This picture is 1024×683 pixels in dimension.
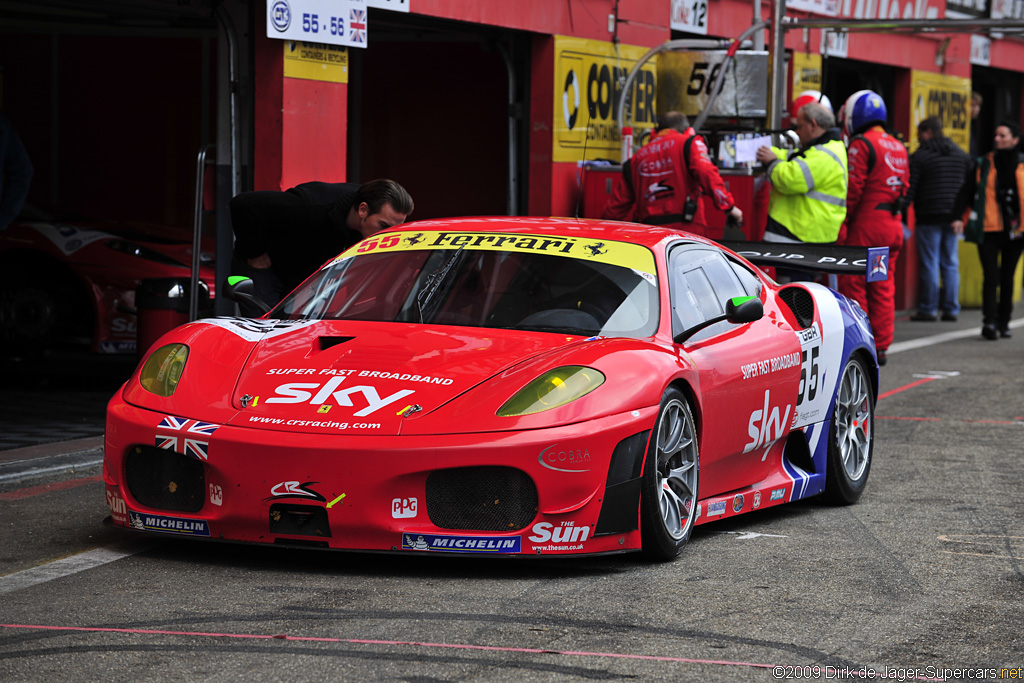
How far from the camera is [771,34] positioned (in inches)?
521

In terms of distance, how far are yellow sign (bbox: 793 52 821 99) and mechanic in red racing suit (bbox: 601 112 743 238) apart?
17.6 feet

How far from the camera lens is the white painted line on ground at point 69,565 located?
4.95 m

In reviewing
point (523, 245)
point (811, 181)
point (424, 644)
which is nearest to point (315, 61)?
point (811, 181)

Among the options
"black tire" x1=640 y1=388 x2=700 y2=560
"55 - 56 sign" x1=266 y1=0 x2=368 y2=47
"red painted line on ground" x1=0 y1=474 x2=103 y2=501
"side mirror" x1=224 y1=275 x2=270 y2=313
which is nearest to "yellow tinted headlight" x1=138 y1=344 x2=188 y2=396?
"side mirror" x1=224 y1=275 x2=270 y2=313

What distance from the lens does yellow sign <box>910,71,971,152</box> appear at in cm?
1942

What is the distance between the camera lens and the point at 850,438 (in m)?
6.88

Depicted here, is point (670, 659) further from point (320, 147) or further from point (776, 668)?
point (320, 147)

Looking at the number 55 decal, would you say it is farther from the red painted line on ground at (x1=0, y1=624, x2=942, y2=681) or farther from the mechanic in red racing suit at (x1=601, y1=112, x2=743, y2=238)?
the mechanic in red racing suit at (x1=601, y1=112, x2=743, y2=238)

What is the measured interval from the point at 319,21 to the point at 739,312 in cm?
522

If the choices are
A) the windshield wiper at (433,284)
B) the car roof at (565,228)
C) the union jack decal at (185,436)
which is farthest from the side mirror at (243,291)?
the union jack decal at (185,436)

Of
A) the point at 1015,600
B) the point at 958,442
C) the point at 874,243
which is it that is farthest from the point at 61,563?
the point at 874,243

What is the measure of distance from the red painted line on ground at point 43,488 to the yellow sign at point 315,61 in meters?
3.92

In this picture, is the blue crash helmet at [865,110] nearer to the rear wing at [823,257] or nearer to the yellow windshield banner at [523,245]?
the rear wing at [823,257]

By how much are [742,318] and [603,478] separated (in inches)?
46.1
